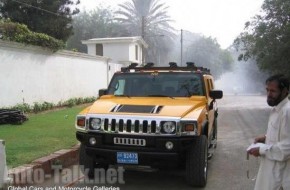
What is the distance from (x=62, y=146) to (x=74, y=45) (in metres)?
53.9

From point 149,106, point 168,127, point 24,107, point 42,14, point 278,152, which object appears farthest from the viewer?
point 42,14

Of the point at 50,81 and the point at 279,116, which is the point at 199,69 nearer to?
the point at 279,116

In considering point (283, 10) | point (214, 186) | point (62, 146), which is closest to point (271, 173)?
Result: point (214, 186)

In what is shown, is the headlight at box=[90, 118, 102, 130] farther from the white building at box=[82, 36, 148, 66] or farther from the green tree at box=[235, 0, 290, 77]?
the white building at box=[82, 36, 148, 66]

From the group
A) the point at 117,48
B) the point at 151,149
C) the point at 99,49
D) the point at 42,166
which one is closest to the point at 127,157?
the point at 151,149

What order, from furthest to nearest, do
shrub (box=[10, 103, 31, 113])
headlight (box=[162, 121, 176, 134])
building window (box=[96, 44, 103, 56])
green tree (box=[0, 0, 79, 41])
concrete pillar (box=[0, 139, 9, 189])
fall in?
building window (box=[96, 44, 103, 56])
green tree (box=[0, 0, 79, 41])
shrub (box=[10, 103, 31, 113])
headlight (box=[162, 121, 176, 134])
concrete pillar (box=[0, 139, 9, 189])

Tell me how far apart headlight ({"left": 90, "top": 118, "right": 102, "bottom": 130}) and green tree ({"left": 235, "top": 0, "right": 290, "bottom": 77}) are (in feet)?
44.4

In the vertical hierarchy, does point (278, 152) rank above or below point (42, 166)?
above

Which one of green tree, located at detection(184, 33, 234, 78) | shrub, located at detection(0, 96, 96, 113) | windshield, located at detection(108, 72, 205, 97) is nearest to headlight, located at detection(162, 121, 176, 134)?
windshield, located at detection(108, 72, 205, 97)

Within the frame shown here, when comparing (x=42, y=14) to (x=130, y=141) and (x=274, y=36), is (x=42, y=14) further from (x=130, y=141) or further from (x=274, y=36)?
(x=130, y=141)

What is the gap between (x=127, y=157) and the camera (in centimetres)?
588

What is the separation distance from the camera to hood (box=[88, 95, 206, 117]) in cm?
600

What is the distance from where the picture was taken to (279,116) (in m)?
3.53

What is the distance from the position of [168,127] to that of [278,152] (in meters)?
2.43
